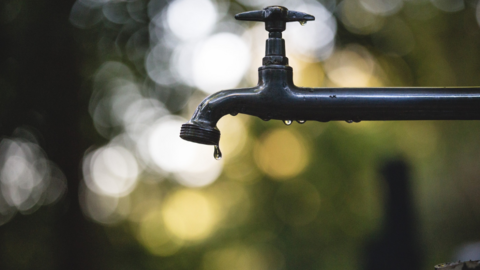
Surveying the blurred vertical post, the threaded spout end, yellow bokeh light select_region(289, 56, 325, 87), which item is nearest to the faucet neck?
the threaded spout end

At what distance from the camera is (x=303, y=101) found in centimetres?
66

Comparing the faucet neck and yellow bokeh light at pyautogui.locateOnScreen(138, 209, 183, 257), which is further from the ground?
the faucet neck

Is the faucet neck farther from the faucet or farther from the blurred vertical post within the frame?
the blurred vertical post

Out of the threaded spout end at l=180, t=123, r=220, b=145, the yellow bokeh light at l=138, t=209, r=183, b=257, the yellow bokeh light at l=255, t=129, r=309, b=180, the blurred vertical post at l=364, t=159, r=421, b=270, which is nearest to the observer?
the threaded spout end at l=180, t=123, r=220, b=145

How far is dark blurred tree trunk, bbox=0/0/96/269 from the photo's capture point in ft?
9.86

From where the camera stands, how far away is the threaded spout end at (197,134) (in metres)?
0.62

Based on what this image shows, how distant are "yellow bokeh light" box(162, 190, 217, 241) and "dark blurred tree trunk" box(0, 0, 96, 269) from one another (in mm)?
Answer: 1383

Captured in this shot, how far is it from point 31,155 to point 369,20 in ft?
10.6

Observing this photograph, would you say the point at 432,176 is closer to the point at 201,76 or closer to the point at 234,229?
the point at 234,229

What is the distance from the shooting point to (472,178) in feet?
8.66

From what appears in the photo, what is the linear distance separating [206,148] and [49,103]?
183 centimetres

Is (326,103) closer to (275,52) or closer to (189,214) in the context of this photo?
(275,52)

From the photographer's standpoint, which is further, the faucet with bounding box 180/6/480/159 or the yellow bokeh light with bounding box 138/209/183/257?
the yellow bokeh light with bounding box 138/209/183/257

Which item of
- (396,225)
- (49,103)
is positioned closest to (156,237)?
(49,103)
